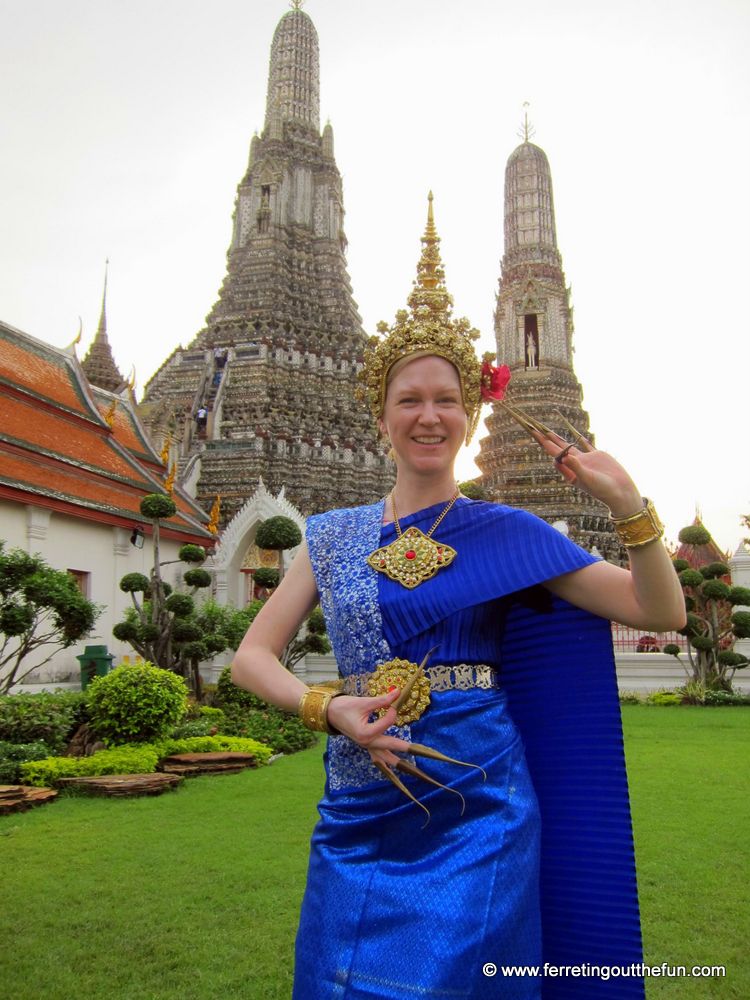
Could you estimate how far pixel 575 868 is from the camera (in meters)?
2.16

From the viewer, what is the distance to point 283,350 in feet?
105

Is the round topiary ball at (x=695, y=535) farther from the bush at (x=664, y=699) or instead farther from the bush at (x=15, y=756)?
the bush at (x=15, y=756)

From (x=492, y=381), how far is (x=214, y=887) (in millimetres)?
4292

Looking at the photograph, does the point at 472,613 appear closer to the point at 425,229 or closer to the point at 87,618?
the point at 425,229

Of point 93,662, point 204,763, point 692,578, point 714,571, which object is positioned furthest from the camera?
point 714,571

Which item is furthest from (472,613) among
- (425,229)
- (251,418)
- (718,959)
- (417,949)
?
(251,418)

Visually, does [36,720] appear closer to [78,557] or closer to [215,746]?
[215,746]

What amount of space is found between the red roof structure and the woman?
38.4 ft

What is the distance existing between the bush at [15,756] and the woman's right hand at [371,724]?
8.08 m

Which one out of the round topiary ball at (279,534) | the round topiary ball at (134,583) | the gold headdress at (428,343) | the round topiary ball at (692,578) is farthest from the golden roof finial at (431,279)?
the round topiary ball at (692,578)

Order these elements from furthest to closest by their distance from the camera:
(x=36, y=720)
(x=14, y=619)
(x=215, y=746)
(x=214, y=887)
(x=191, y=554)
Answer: (x=191, y=554), (x=215, y=746), (x=36, y=720), (x=14, y=619), (x=214, y=887)

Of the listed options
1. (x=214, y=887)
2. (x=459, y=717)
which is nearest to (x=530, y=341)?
(x=214, y=887)

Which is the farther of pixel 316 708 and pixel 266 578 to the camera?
pixel 266 578

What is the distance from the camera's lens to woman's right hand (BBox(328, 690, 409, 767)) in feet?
6.41
